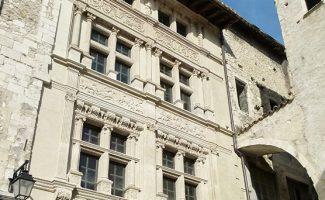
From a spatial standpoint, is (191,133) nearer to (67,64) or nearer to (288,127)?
(288,127)

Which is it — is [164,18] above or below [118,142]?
above

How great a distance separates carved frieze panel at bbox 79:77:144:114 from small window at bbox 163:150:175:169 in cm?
150

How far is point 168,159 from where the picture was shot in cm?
1177

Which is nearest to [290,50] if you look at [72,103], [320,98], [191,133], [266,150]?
[320,98]

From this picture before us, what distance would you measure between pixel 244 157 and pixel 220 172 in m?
1.45

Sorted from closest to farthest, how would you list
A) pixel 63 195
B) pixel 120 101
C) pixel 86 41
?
pixel 63 195
pixel 120 101
pixel 86 41

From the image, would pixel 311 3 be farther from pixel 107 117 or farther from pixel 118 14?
pixel 107 117

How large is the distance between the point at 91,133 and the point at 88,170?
1.02 meters

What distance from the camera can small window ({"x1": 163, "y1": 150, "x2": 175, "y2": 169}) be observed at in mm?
11602

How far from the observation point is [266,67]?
17547 mm

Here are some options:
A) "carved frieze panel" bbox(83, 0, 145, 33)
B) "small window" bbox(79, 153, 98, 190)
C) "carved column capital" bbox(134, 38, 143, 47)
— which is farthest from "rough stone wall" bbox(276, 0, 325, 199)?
"small window" bbox(79, 153, 98, 190)

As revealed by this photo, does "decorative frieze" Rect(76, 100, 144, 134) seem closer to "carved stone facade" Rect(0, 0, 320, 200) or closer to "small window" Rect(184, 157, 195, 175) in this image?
"carved stone facade" Rect(0, 0, 320, 200)

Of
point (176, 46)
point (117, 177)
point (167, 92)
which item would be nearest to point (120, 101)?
point (117, 177)

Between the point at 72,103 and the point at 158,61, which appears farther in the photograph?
the point at 158,61
